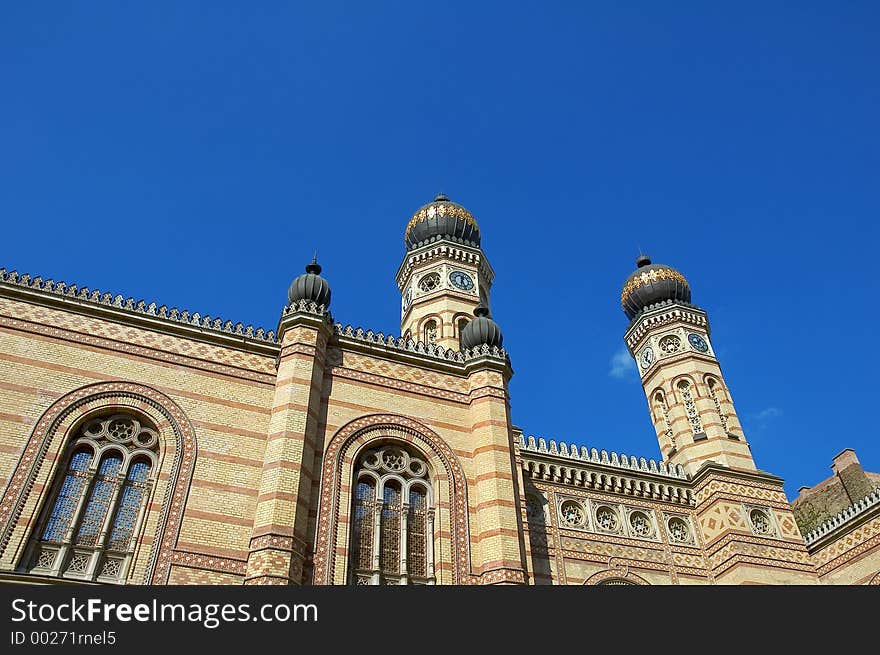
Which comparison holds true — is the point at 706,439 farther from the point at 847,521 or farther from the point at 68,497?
the point at 68,497

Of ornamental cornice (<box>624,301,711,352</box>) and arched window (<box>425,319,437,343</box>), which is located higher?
ornamental cornice (<box>624,301,711,352</box>)

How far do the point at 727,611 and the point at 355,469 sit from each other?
7314 mm

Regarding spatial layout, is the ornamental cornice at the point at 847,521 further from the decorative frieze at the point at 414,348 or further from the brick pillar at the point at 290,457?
the brick pillar at the point at 290,457

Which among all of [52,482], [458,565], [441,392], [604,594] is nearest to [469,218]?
[441,392]

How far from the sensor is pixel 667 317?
23.2 meters

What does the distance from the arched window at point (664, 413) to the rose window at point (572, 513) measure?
5814 mm

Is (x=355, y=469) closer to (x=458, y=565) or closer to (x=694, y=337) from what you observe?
(x=458, y=565)

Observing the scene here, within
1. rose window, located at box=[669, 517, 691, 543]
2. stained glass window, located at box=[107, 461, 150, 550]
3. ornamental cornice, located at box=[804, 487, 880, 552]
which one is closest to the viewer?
stained glass window, located at box=[107, 461, 150, 550]

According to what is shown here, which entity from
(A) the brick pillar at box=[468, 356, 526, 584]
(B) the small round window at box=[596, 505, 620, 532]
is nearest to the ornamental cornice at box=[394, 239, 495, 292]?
(A) the brick pillar at box=[468, 356, 526, 584]

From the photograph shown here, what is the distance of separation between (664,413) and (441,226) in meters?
9.94

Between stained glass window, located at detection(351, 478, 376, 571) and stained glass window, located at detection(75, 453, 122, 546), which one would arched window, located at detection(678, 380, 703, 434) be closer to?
stained glass window, located at detection(351, 478, 376, 571)

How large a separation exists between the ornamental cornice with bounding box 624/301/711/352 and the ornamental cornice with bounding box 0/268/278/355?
14.5 m

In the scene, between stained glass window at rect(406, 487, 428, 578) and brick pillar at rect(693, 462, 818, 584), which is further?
brick pillar at rect(693, 462, 818, 584)

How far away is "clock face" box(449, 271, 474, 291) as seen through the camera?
22.1 m
